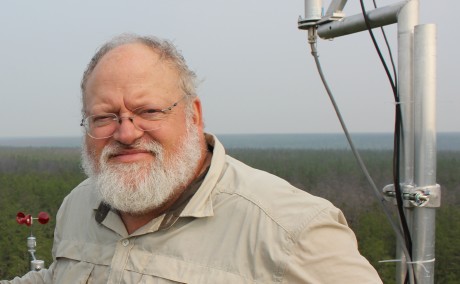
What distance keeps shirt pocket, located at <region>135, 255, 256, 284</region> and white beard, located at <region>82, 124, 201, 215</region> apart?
0.59 feet

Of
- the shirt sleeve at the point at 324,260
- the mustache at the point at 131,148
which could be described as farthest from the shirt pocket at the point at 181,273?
the mustache at the point at 131,148

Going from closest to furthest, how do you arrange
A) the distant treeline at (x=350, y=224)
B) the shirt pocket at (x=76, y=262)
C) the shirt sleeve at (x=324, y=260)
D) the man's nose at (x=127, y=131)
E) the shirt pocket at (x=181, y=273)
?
1. the shirt sleeve at (x=324, y=260)
2. the shirt pocket at (x=181, y=273)
3. the man's nose at (x=127, y=131)
4. the shirt pocket at (x=76, y=262)
5. the distant treeline at (x=350, y=224)

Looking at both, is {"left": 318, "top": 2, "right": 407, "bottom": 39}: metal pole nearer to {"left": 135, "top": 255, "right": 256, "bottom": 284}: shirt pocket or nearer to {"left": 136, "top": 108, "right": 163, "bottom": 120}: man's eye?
{"left": 136, "top": 108, "right": 163, "bottom": 120}: man's eye

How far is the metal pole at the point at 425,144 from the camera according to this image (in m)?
1.37

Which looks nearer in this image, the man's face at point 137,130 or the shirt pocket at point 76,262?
the man's face at point 137,130

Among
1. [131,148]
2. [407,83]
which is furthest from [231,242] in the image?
[407,83]

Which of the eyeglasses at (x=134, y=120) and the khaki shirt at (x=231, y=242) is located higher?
the eyeglasses at (x=134, y=120)

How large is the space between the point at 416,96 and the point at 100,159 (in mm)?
964

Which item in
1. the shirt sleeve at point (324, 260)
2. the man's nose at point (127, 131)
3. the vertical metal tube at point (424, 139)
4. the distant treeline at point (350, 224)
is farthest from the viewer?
the distant treeline at point (350, 224)

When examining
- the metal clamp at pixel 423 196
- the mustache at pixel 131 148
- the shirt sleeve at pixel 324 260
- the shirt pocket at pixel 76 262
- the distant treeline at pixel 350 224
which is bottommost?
the distant treeline at pixel 350 224

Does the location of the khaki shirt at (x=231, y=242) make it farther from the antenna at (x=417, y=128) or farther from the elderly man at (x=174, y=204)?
the antenna at (x=417, y=128)

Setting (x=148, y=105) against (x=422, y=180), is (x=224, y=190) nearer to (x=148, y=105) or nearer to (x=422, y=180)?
(x=148, y=105)

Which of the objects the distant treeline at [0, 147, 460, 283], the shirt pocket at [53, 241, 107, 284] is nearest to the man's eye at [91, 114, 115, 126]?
the shirt pocket at [53, 241, 107, 284]

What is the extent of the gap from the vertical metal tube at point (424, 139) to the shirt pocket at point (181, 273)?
0.47m
